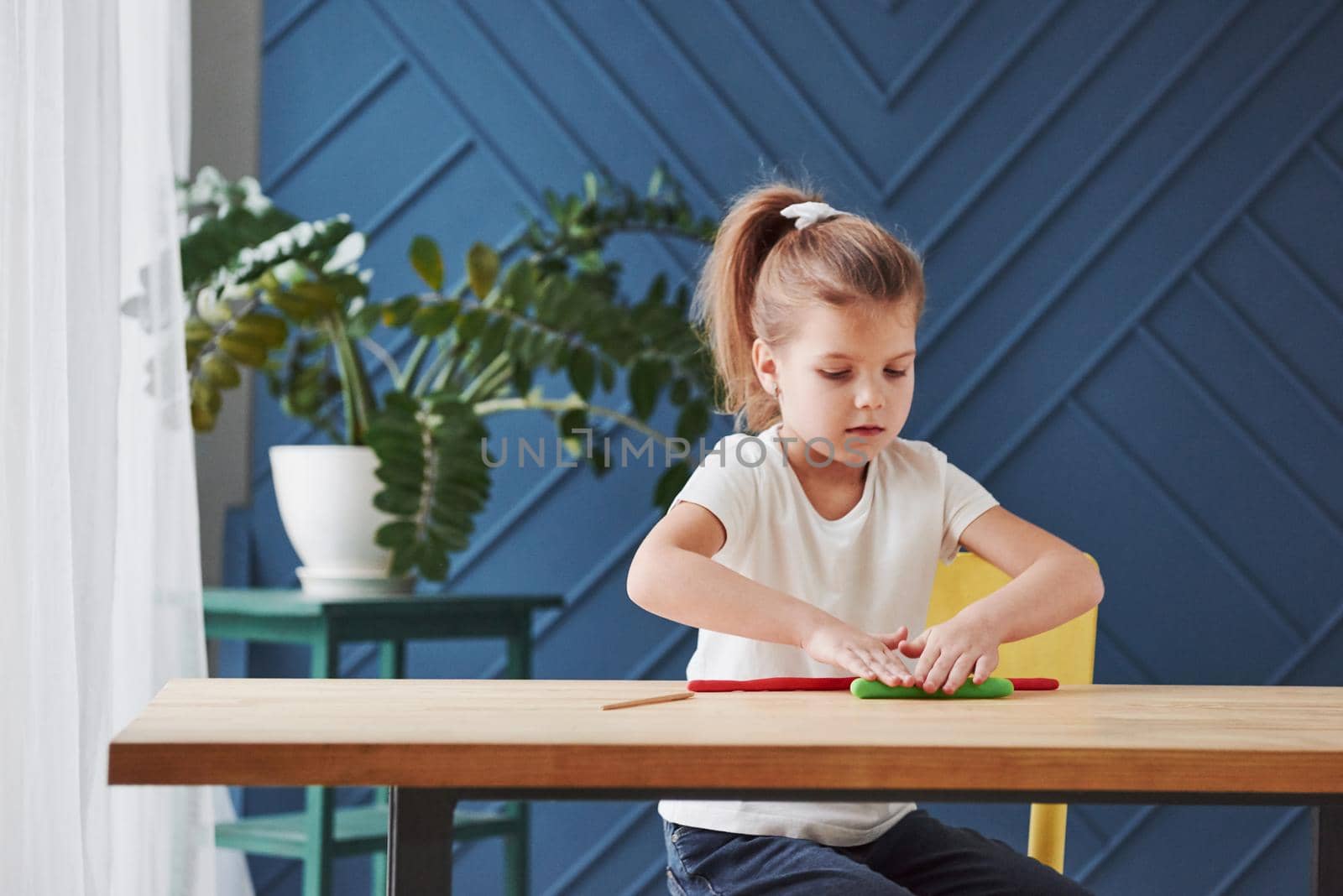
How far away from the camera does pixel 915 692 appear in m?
0.91

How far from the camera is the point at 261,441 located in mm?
2285

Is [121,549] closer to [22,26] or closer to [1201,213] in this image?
[22,26]

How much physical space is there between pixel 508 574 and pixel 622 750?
5.20 feet

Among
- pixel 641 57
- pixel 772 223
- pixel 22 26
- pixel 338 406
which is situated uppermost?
pixel 641 57

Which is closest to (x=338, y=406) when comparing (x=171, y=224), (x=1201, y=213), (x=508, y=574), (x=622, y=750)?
(x=508, y=574)

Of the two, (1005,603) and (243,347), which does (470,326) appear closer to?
(243,347)

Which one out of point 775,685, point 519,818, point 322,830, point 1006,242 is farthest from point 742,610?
point 1006,242

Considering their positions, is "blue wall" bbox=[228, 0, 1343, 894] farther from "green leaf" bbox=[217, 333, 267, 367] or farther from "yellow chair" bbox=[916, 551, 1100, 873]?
"yellow chair" bbox=[916, 551, 1100, 873]

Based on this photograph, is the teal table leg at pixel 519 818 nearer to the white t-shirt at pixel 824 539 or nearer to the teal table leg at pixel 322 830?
the teal table leg at pixel 322 830

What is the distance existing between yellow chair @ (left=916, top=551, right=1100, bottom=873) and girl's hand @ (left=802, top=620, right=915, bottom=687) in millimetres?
325

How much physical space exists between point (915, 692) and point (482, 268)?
1164 mm

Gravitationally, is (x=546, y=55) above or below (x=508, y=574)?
above

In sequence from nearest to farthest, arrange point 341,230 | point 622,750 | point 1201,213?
1. point 622,750
2. point 341,230
3. point 1201,213

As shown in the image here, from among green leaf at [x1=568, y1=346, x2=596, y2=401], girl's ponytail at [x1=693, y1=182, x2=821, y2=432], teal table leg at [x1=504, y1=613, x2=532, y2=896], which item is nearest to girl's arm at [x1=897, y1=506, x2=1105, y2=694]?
girl's ponytail at [x1=693, y1=182, x2=821, y2=432]
